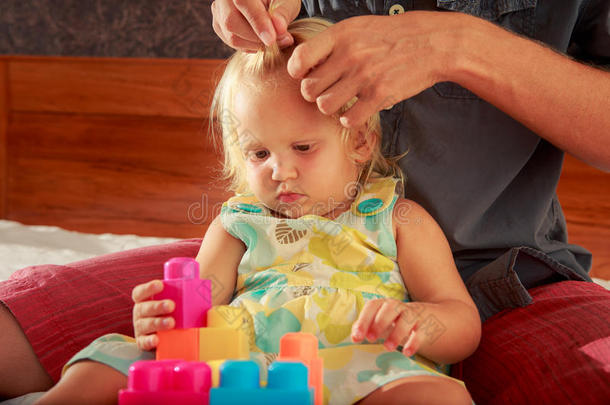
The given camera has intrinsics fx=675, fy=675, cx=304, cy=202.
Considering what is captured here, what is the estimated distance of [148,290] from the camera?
665 mm

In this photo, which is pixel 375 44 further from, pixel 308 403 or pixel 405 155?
pixel 308 403

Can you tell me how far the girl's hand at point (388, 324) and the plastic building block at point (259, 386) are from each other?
151mm

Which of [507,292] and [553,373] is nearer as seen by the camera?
[553,373]

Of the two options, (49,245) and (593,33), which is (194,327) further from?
(49,245)

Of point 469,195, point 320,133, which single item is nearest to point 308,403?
point 320,133

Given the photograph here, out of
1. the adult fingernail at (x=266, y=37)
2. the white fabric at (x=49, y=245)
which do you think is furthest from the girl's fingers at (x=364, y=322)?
the white fabric at (x=49, y=245)

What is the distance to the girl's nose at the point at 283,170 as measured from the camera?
850mm

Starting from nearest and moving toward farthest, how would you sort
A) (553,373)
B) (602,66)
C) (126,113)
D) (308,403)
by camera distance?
(308,403) < (553,373) < (602,66) < (126,113)

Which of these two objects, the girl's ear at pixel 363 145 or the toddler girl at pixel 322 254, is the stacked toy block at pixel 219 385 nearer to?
the toddler girl at pixel 322 254

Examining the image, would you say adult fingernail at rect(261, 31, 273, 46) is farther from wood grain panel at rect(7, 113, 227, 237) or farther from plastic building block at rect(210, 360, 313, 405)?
wood grain panel at rect(7, 113, 227, 237)

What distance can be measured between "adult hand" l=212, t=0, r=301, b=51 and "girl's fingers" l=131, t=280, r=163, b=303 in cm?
33

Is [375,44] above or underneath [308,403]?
above

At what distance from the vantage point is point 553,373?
28.2 inches

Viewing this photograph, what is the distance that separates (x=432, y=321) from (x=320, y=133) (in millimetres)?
278
